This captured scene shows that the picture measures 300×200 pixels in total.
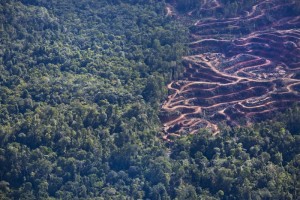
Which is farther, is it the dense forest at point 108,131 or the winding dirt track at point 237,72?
the winding dirt track at point 237,72

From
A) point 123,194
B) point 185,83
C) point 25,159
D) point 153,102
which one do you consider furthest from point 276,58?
point 25,159

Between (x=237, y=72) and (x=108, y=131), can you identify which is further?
(x=237, y=72)

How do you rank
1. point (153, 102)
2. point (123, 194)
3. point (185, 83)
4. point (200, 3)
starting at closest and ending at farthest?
point (123, 194), point (153, 102), point (185, 83), point (200, 3)

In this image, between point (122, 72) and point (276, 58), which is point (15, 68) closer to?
point (122, 72)

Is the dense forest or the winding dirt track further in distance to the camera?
the winding dirt track
